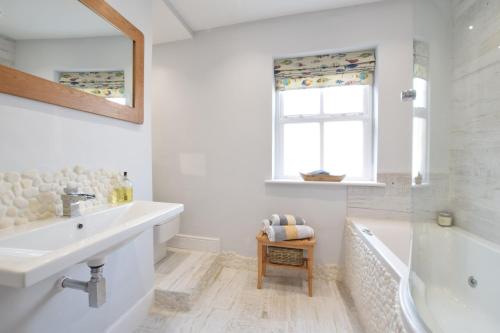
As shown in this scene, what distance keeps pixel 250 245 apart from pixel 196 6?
2.30 metres

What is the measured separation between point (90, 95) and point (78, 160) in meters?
0.35

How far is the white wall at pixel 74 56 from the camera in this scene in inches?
35.3

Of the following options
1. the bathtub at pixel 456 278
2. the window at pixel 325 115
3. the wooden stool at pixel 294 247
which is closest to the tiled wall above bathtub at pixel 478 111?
the bathtub at pixel 456 278

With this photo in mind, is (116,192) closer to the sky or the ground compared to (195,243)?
closer to the sky

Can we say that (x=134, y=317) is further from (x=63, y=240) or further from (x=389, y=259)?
(x=389, y=259)

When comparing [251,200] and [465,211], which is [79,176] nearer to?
[251,200]

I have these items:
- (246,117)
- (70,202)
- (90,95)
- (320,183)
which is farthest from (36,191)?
(320,183)

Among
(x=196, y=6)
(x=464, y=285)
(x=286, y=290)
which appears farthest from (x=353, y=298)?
(x=196, y=6)

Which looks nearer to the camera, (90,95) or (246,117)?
(90,95)

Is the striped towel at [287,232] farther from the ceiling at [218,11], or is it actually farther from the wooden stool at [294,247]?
the ceiling at [218,11]

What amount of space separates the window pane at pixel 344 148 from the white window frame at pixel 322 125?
3 centimetres

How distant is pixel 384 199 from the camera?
75.0 inches

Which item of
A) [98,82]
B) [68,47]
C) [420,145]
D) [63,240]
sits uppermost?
[68,47]

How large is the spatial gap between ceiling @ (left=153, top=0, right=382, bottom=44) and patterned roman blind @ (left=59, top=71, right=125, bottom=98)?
950 mm
